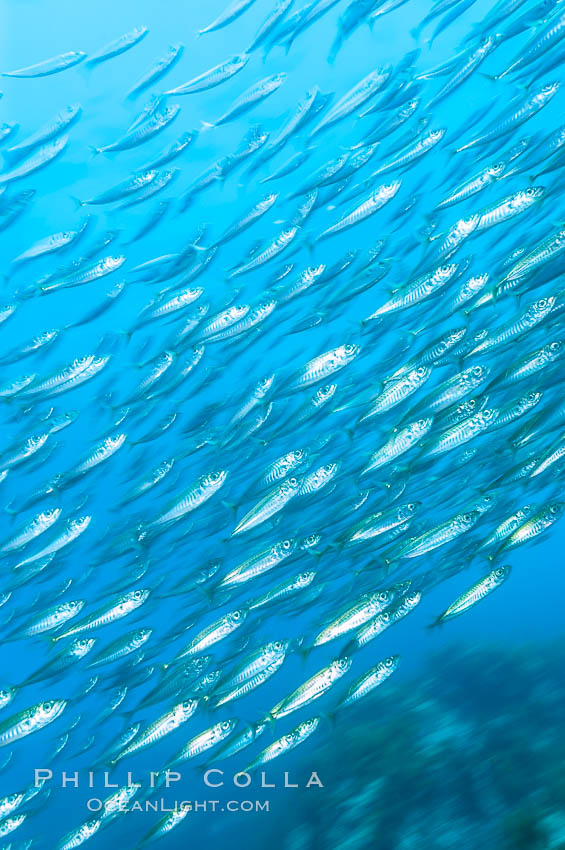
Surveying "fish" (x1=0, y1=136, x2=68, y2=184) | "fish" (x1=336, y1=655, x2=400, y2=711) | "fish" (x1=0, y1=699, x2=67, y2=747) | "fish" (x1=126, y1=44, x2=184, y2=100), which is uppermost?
"fish" (x1=126, y1=44, x2=184, y2=100)

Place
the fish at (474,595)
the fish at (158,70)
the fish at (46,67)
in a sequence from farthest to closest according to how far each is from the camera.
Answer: the fish at (158,70)
the fish at (46,67)
the fish at (474,595)

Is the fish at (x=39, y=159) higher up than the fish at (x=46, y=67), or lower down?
lower down

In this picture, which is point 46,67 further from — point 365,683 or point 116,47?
point 365,683

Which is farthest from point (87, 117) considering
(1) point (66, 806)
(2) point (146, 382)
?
(1) point (66, 806)

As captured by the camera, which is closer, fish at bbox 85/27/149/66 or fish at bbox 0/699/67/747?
fish at bbox 0/699/67/747

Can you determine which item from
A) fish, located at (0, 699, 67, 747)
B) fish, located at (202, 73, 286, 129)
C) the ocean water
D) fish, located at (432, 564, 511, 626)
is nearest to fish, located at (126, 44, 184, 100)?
the ocean water

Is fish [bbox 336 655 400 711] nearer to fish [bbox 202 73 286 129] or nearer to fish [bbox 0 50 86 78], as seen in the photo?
fish [bbox 202 73 286 129]

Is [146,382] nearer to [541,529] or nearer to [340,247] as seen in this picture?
[541,529]

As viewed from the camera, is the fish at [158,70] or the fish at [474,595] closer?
the fish at [474,595]

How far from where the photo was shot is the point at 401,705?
33.4 feet

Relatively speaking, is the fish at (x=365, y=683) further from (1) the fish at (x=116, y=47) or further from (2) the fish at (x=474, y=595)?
(1) the fish at (x=116, y=47)

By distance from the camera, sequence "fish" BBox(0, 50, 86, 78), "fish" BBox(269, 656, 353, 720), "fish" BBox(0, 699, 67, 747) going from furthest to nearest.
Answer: "fish" BBox(0, 50, 86, 78)
"fish" BBox(0, 699, 67, 747)
"fish" BBox(269, 656, 353, 720)

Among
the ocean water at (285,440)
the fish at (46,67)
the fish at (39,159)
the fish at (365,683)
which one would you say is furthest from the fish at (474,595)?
the fish at (46,67)

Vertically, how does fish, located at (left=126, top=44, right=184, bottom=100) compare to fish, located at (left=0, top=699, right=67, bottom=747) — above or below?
above
